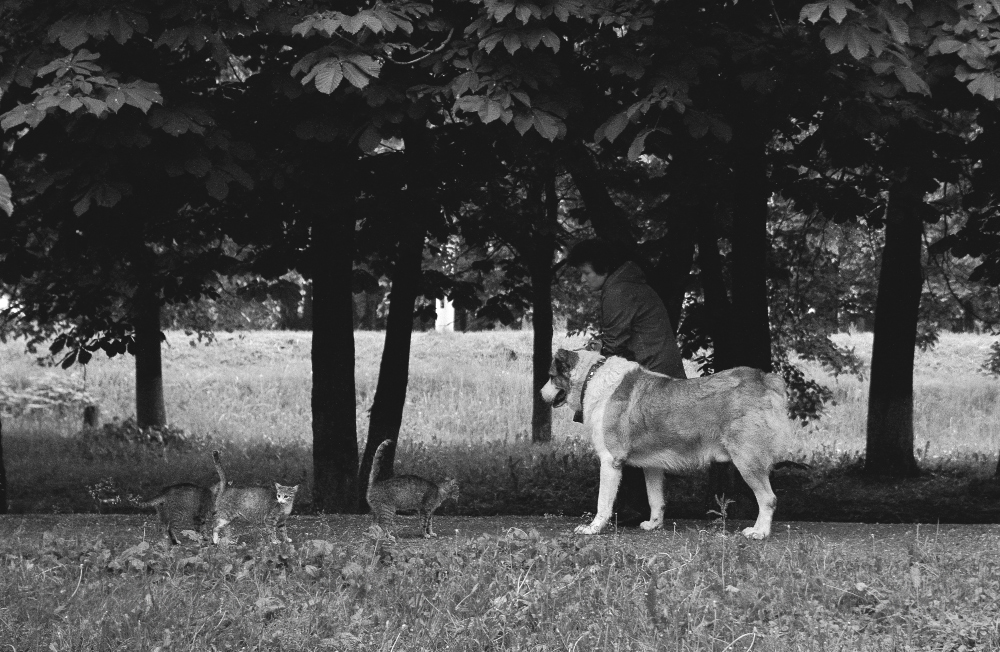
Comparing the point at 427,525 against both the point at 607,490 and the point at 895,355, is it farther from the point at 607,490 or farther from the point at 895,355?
the point at 895,355

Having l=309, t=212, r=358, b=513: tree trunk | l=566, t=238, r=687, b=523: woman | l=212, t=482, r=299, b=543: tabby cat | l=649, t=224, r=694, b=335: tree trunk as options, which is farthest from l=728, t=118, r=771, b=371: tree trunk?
l=212, t=482, r=299, b=543: tabby cat

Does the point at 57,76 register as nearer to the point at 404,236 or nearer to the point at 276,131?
the point at 276,131

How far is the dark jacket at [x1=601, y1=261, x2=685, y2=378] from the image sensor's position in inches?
328

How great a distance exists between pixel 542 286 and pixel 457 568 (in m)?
9.59

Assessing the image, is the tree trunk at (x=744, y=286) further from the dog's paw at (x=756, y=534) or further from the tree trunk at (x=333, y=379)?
the tree trunk at (x=333, y=379)

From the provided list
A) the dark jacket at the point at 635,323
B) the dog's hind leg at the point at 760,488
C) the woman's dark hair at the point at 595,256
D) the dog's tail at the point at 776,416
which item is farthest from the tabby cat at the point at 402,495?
the dog's tail at the point at 776,416

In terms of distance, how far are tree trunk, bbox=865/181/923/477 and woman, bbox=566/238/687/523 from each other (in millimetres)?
6238

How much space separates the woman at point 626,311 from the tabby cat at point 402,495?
4.95 ft

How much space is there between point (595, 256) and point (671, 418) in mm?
1271

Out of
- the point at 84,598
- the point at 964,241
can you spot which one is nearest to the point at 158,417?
the point at 964,241

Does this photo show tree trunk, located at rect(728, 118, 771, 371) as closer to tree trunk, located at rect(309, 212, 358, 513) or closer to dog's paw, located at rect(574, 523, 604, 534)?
tree trunk, located at rect(309, 212, 358, 513)

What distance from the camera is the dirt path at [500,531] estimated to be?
24.7ft

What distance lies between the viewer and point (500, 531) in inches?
316

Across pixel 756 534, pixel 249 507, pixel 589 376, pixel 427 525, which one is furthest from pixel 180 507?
pixel 756 534
